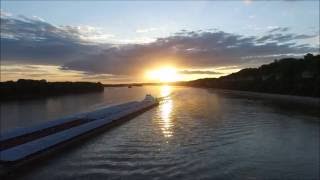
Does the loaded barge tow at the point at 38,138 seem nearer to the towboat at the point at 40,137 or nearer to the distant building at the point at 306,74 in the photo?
the towboat at the point at 40,137

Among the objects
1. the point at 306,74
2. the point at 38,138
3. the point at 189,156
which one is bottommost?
the point at 189,156

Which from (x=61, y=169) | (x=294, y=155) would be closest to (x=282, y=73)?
(x=294, y=155)

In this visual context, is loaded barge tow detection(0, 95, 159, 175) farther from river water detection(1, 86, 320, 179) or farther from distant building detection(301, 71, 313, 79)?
distant building detection(301, 71, 313, 79)

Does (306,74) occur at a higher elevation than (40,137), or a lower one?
higher

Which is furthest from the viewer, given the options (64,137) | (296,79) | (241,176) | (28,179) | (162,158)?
(296,79)

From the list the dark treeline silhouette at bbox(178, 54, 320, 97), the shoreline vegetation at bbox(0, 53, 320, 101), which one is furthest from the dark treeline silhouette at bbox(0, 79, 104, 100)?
the dark treeline silhouette at bbox(178, 54, 320, 97)

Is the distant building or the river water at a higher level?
the distant building

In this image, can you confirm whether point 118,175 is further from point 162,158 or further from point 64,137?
point 64,137

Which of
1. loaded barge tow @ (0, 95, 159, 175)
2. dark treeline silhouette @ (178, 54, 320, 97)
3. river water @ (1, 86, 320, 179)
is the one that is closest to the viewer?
river water @ (1, 86, 320, 179)

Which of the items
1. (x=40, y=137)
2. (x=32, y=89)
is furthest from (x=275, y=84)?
(x=40, y=137)

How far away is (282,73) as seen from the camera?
12181 centimetres

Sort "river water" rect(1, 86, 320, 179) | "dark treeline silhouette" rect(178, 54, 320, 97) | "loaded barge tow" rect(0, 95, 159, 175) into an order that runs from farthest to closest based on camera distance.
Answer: "dark treeline silhouette" rect(178, 54, 320, 97) < "loaded barge tow" rect(0, 95, 159, 175) < "river water" rect(1, 86, 320, 179)

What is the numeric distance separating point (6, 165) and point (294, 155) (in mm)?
13188

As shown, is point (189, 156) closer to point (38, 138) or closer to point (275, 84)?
point (38, 138)
